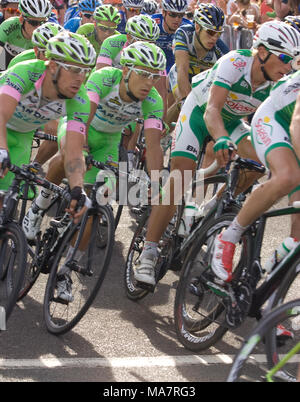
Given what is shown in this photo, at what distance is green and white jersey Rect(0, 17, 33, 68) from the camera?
32.1ft

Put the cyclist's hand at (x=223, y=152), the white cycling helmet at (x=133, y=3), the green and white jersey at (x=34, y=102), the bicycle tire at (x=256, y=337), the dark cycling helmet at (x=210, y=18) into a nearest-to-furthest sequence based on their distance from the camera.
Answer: the bicycle tire at (x=256, y=337) → the cyclist's hand at (x=223, y=152) → the green and white jersey at (x=34, y=102) → the dark cycling helmet at (x=210, y=18) → the white cycling helmet at (x=133, y=3)

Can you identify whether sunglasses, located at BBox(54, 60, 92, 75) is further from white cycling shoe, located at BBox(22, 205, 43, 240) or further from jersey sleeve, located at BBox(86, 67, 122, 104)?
white cycling shoe, located at BBox(22, 205, 43, 240)

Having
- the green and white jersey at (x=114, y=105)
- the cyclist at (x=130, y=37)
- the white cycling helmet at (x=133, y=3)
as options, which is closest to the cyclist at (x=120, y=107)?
the green and white jersey at (x=114, y=105)

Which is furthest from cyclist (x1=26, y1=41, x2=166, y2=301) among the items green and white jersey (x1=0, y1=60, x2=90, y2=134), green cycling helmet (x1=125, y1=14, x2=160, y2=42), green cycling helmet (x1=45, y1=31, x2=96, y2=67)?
green cycling helmet (x1=125, y1=14, x2=160, y2=42)

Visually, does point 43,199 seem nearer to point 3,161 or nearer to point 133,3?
point 3,161

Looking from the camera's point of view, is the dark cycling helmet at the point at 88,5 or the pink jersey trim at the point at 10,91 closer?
the pink jersey trim at the point at 10,91

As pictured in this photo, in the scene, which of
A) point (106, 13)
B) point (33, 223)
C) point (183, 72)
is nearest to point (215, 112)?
point (33, 223)

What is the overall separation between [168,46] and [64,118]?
15.0 feet

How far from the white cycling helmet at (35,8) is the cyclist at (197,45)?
1700 mm

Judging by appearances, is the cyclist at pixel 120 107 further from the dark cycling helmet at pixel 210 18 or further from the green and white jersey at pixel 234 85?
the dark cycling helmet at pixel 210 18

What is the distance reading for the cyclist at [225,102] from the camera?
18.3ft

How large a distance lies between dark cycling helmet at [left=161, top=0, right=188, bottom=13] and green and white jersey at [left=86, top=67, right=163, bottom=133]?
415 centimetres
